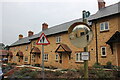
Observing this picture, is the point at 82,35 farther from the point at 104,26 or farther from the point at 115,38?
the point at 104,26

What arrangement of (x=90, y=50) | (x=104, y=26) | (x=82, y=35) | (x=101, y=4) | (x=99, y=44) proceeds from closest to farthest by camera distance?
(x=82, y=35) → (x=104, y=26) → (x=99, y=44) → (x=90, y=50) → (x=101, y=4)

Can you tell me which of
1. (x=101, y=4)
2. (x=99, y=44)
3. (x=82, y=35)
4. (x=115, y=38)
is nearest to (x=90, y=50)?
(x=99, y=44)

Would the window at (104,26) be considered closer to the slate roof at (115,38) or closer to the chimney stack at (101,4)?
the slate roof at (115,38)

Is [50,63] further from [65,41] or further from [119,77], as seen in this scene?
[119,77]

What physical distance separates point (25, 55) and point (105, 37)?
22.1 meters

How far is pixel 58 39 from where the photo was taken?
20516mm

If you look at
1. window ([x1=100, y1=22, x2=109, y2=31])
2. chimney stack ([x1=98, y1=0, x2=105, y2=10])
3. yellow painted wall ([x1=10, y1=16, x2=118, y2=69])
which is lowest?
yellow painted wall ([x1=10, y1=16, x2=118, y2=69])

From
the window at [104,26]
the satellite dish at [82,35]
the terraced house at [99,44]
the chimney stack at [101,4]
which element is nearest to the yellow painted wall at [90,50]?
the terraced house at [99,44]

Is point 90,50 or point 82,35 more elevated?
point 82,35

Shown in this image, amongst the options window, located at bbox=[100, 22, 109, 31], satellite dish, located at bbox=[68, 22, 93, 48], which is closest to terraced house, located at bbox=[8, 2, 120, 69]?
window, located at bbox=[100, 22, 109, 31]

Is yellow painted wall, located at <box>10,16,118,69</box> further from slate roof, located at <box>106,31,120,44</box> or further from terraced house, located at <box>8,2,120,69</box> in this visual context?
slate roof, located at <box>106,31,120,44</box>

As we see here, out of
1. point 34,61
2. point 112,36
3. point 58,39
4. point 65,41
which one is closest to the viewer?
point 112,36

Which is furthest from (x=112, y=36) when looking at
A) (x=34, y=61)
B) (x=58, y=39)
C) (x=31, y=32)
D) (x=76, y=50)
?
(x=31, y=32)

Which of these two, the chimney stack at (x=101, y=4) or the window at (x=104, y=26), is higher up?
the chimney stack at (x=101, y=4)
